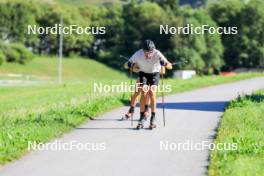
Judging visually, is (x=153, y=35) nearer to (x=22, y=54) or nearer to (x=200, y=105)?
(x=22, y=54)

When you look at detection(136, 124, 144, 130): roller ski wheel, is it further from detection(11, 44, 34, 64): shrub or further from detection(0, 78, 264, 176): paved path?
detection(11, 44, 34, 64): shrub

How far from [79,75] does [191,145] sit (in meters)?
78.5

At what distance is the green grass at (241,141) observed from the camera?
957 centimetres

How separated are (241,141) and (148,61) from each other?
3.53 metres

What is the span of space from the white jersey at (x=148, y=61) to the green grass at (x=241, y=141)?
1.89 meters

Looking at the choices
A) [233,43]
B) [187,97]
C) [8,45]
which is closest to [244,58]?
[233,43]

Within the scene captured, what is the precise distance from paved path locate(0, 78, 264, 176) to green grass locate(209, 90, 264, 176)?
26 cm

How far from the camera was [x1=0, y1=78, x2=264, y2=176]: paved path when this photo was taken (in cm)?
993

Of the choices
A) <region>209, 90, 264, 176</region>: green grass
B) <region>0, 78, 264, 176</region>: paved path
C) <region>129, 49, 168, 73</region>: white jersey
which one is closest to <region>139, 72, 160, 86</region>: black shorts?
<region>129, 49, 168, 73</region>: white jersey

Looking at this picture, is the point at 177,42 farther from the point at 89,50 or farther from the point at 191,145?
the point at 191,145

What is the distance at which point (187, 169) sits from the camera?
32.9 feet

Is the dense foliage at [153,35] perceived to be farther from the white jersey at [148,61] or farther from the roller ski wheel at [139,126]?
the roller ski wheel at [139,126]

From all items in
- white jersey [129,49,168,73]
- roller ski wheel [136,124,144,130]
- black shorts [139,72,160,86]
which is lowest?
roller ski wheel [136,124,144,130]

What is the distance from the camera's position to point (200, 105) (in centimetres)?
2023
